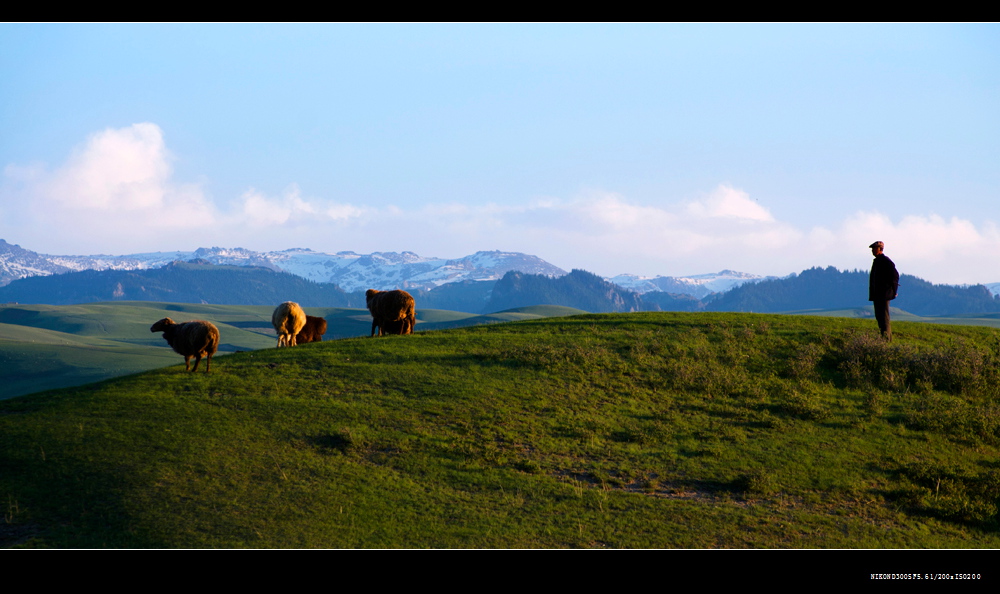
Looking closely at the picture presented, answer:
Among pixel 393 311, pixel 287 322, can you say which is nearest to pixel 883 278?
pixel 393 311

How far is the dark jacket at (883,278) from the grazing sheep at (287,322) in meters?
22.7

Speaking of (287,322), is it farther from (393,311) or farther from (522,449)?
(522,449)

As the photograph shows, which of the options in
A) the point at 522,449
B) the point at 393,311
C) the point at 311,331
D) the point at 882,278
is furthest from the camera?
the point at 311,331

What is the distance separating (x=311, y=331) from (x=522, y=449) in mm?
17793

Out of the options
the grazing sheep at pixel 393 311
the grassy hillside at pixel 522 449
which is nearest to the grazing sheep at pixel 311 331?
the grazing sheep at pixel 393 311

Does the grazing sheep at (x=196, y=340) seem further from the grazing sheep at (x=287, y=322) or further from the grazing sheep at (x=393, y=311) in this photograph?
the grazing sheep at (x=393, y=311)

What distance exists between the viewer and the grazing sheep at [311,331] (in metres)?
30.8

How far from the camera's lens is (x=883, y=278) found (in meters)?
23.2

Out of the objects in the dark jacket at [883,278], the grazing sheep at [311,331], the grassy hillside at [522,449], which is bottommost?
the grassy hillside at [522,449]

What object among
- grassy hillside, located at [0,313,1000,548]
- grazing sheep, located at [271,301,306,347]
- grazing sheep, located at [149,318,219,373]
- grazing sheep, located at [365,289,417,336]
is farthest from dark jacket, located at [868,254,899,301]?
grazing sheep, located at [271,301,306,347]

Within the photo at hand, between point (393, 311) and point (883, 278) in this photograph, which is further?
point (393, 311)
